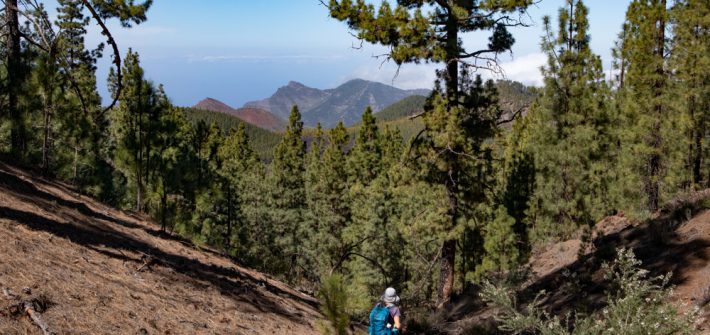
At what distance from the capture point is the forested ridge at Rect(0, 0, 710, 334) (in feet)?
39.9

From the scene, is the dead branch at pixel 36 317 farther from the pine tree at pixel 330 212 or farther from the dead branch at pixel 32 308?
the pine tree at pixel 330 212

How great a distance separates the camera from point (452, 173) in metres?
14.1

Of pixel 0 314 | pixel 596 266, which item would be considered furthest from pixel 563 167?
pixel 0 314

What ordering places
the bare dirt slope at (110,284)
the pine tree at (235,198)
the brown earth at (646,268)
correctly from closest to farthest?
the bare dirt slope at (110,284)
the brown earth at (646,268)
the pine tree at (235,198)

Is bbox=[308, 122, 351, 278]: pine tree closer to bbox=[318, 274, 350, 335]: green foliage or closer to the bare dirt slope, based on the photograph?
the bare dirt slope

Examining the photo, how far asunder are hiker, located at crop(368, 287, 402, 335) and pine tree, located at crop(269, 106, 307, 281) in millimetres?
32989

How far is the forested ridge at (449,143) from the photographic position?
39.9ft

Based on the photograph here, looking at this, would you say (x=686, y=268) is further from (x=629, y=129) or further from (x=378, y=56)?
(x=629, y=129)

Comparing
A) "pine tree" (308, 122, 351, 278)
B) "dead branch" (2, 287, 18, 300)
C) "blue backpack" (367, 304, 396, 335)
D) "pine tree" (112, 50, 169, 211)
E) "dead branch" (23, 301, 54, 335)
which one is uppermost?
"pine tree" (112, 50, 169, 211)

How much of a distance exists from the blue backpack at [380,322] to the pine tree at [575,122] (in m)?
16.5

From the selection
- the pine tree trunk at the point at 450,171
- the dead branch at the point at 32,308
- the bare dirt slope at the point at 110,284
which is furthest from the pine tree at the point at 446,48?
the dead branch at the point at 32,308

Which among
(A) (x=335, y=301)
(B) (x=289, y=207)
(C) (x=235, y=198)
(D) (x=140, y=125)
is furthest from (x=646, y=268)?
(C) (x=235, y=198)

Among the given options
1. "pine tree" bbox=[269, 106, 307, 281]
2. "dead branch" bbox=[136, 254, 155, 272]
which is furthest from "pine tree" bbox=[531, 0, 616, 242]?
"pine tree" bbox=[269, 106, 307, 281]

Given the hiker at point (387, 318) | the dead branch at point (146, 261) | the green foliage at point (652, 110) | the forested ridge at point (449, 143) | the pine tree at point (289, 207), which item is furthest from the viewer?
the pine tree at point (289, 207)
